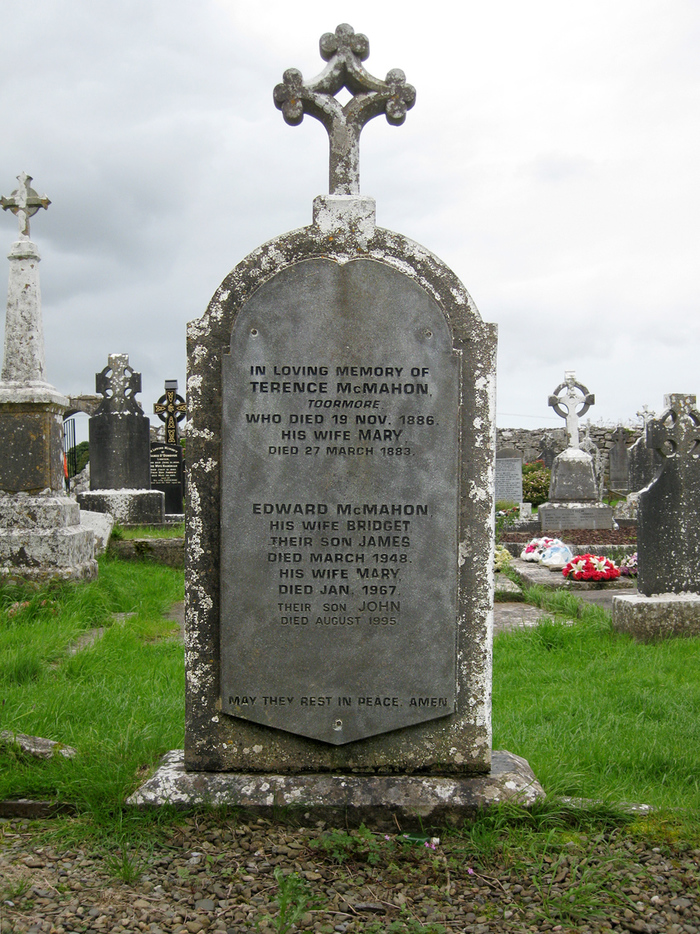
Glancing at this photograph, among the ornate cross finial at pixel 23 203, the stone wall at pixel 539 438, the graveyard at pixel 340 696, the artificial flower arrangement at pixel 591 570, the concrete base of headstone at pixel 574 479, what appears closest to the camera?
the graveyard at pixel 340 696

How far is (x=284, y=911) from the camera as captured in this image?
1.97 metres

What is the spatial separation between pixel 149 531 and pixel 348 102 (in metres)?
8.70

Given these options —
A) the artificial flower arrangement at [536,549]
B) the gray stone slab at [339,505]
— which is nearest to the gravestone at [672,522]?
the gray stone slab at [339,505]

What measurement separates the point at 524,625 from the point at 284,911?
4.36 metres

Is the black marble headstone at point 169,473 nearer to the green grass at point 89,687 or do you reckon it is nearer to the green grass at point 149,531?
the green grass at point 149,531

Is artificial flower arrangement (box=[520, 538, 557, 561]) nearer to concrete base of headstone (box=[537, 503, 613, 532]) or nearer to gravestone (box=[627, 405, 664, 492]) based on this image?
concrete base of headstone (box=[537, 503, 613, 532])

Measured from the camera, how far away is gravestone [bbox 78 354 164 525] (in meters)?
11.3

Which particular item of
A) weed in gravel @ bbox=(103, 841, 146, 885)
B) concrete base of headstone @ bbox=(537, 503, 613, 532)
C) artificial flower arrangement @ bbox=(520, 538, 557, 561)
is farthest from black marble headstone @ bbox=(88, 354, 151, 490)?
weed in gravel @ bbox=(103, 841, 146, 885)

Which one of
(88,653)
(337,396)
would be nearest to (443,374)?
(337,396)

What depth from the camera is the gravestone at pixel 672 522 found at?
5727 millimetres

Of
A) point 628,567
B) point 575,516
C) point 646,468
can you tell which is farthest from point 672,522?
point 575,516

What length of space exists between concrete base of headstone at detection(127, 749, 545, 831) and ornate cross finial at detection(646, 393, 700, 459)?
382 centimetres

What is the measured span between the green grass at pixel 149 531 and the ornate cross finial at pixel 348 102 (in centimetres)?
731

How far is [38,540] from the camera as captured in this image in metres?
6.70
